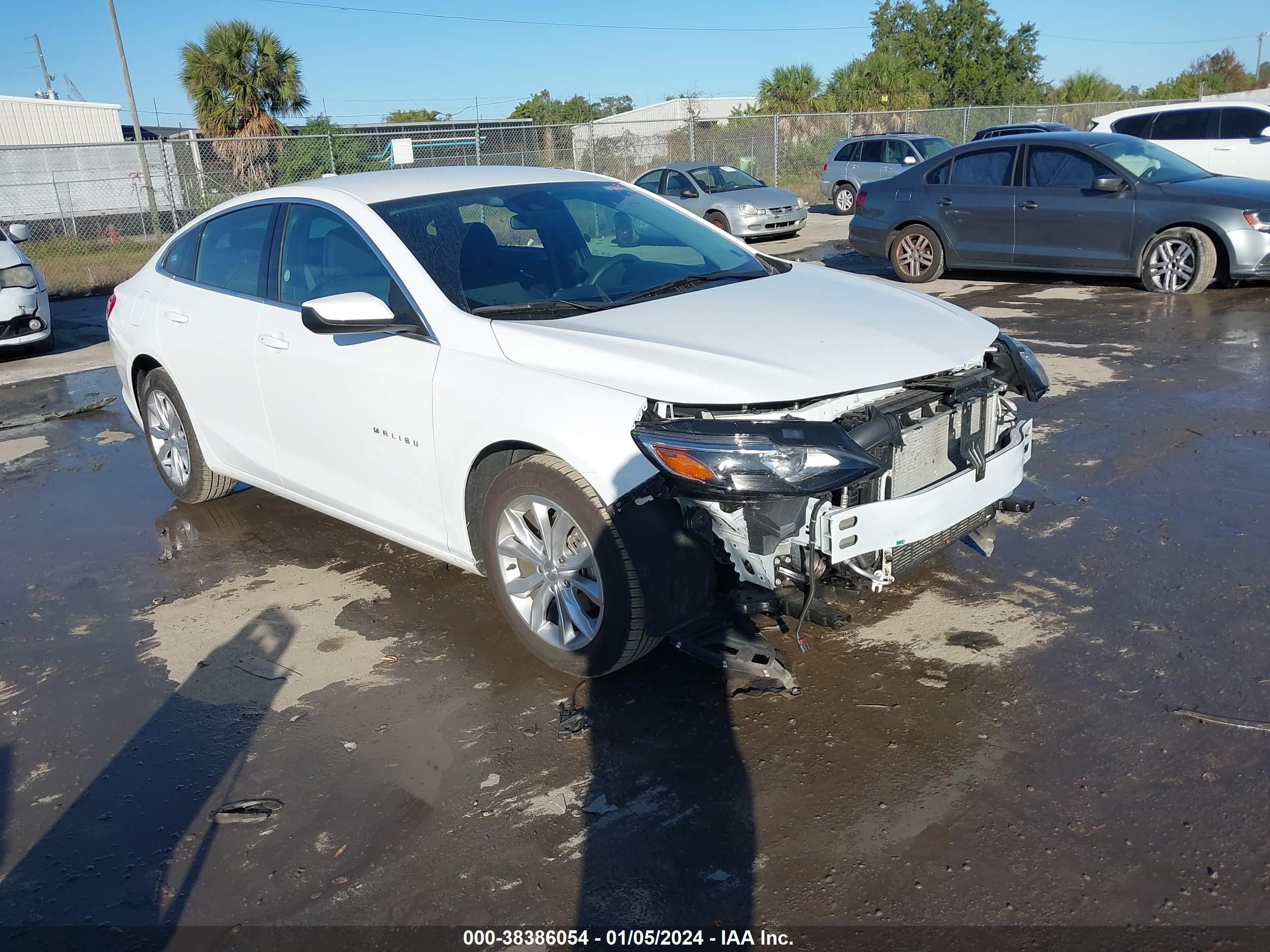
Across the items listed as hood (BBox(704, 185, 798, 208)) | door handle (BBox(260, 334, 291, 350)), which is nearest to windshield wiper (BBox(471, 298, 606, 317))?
door handle (BBox(260, 334, 291, 350))

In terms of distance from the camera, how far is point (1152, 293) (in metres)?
11.0

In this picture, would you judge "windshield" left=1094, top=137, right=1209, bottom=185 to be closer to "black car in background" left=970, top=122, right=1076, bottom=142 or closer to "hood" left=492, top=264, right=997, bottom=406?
"hood" left=492, top=264, right=997, bottom=406

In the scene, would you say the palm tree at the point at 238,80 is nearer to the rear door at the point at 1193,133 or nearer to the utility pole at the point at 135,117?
the utility pole at the point at 135,117

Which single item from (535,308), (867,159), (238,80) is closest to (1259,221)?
(535,308)


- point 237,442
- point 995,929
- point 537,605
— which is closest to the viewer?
point 995,929

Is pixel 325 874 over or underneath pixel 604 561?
underneath

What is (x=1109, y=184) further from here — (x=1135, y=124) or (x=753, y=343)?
(x=753, y=343)

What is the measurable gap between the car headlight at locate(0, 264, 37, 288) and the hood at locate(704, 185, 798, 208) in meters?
10.8

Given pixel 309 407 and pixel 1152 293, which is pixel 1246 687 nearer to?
pixel 309 407

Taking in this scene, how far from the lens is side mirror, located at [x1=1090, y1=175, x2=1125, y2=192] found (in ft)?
35.1

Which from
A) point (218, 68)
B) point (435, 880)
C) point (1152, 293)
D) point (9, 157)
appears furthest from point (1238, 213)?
point (9, 157)

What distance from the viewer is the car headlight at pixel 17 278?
11.3 m

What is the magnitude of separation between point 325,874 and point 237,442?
2.96 m

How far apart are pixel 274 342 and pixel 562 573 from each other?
1.99m
